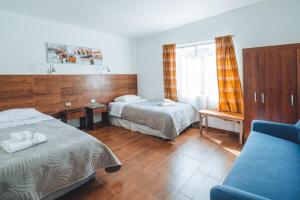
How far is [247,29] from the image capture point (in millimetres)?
3102

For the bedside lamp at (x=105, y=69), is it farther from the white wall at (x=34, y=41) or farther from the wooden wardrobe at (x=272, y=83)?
the wooden wardrobe at (x=272, y=83)

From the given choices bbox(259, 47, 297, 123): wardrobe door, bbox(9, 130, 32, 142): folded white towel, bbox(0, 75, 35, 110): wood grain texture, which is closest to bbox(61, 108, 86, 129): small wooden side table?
bbox(0, 75, 35, 110): wood grain texture

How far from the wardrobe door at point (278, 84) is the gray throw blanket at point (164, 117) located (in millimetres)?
1393

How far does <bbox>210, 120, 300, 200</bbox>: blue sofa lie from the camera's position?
104 cm

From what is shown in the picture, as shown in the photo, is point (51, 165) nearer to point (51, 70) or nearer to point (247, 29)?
point (51, 70)

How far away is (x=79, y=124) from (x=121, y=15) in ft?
8.79

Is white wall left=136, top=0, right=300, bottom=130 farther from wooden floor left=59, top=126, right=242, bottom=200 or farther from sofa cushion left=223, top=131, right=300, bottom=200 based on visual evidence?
sofa cushion left=223, top=131, right=300, bottom=200

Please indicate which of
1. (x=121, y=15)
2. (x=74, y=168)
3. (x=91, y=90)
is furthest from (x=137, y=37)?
(x=74, y=168)

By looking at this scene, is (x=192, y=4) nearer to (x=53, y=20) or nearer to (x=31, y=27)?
(x=53, y=20)

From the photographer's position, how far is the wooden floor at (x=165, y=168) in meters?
1.83

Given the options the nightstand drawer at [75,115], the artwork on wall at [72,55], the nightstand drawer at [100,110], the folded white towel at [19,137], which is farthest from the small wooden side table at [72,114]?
the folded white towel at [19,137]

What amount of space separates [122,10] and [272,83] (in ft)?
9.01

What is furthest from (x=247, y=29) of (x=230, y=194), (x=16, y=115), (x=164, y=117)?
(x=16, y=115)

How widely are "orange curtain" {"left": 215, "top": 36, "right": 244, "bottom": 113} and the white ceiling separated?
2.23 ft
